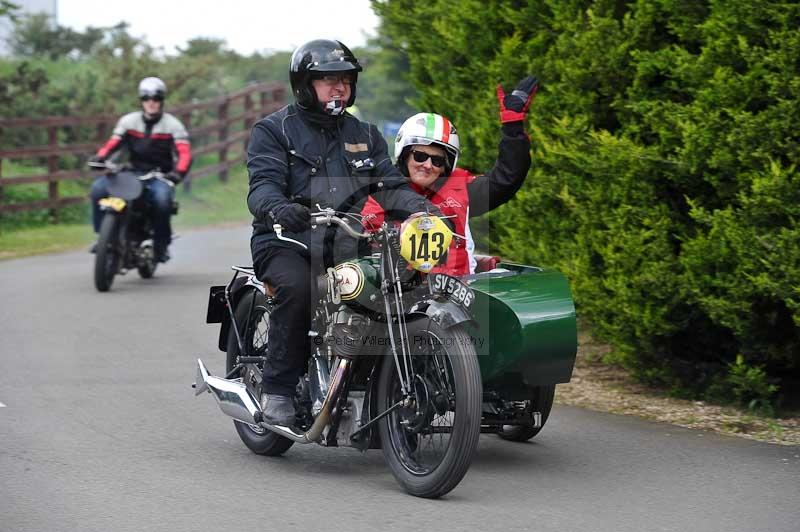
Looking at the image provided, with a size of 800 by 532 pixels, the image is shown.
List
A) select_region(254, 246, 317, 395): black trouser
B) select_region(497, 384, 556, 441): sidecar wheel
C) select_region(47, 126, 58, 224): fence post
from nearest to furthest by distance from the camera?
1. select_region(254, 246, 317, 395): black trouser
2. select_region(497, 384, 556, 441): sidecar wheel
3. select_region(47, 126, 58, 224): fence post

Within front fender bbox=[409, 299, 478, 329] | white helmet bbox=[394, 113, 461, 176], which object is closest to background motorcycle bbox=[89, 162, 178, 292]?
white helmet bbox=[394, 113, 461, 176]

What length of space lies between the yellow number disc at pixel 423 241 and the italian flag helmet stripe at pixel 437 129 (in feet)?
3.64

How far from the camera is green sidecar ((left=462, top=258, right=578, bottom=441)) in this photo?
243 inches

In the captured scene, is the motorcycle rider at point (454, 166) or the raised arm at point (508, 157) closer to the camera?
the motorcycle rider at point (454, 166)

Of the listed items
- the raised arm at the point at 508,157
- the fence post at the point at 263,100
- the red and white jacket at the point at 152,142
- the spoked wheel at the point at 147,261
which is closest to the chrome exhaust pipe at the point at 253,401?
the raised arm at the point at 508,157

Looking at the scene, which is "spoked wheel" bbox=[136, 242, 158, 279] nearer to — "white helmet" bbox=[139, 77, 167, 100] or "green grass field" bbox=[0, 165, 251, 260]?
"white helmet" bbox=[139, 77, 167, 100]

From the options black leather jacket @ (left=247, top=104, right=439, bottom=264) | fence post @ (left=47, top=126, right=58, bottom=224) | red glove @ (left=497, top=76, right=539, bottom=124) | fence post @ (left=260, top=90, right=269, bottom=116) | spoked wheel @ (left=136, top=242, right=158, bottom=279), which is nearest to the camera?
black leather jacket @ (left=247, top=104, right=439, bottom=264)

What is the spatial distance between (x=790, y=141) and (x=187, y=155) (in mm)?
8439

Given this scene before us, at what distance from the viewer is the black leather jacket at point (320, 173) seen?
21.0 feet

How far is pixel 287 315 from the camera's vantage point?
6.33 meters

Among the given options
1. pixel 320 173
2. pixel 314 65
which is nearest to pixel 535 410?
pixel 320 173

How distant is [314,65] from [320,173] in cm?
53

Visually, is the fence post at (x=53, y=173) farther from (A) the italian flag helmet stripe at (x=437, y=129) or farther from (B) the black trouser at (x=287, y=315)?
(B) the black trouser at (x=287, y=315)

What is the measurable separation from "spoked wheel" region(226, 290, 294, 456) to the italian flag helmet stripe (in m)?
1.25
